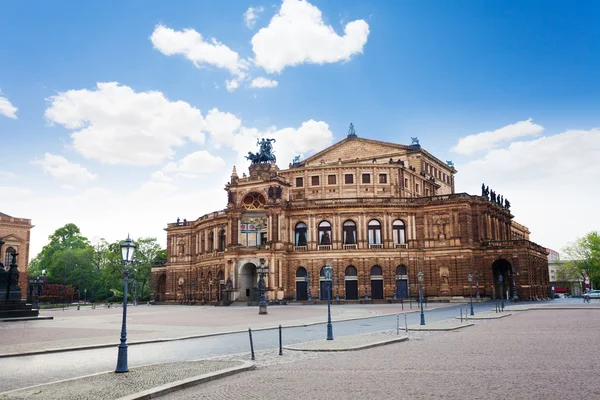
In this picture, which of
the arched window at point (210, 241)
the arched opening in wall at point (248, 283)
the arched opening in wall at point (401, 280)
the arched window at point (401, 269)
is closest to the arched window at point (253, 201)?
the arched opening in wall at point (248, 283)

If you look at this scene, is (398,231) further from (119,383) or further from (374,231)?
(119,383)

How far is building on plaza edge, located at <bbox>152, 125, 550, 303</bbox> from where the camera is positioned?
235ft

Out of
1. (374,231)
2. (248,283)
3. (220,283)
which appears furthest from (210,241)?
(374,231)

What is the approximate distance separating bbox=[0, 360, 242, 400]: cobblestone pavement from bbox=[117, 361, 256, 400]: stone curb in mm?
326

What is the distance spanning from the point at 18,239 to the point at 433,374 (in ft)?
292

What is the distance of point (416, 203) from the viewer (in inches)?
2958

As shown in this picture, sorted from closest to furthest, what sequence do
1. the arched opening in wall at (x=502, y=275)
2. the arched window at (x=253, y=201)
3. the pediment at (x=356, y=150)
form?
the arched opening in wall at (x=502, y=275)
the arched window at (x=253, y=201)
the pediment at (x=356, y=150)

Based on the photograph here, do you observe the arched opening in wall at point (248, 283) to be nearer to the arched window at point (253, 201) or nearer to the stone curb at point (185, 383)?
the arched window at point (253, 201)

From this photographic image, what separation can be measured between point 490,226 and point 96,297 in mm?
85321

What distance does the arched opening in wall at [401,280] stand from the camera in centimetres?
7325

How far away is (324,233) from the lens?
75875 mm

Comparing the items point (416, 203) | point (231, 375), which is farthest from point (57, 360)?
point (416, 203)

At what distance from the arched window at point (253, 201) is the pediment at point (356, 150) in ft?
60.6

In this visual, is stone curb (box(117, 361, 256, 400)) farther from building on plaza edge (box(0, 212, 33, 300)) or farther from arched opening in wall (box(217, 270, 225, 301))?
building on plaza edge (box(0, 212, 33, 300))
